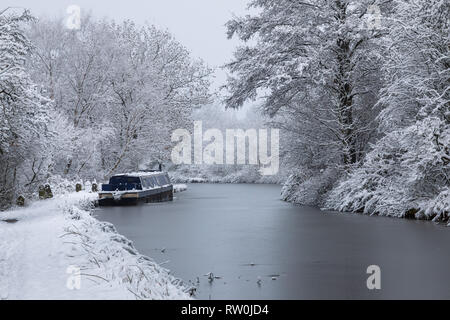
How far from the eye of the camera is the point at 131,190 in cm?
2950

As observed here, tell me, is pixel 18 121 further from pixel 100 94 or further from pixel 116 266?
pixel 100 94

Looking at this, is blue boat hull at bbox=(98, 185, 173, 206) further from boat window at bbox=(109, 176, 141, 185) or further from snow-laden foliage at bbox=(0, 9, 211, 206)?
snow-laden foliage at bbox=(0, 9, 211, 206)

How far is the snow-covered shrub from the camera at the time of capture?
1681 centimetres

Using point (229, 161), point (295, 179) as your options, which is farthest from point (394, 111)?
point (229, 161)

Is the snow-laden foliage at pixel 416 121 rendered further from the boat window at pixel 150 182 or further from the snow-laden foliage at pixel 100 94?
the snow-laden foliage at pixel 100 94

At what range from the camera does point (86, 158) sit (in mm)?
33469

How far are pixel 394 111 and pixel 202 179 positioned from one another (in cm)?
5041

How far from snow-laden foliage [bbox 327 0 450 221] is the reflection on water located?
109 cm

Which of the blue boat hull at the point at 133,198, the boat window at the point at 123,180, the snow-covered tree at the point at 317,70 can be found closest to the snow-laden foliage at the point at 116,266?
the snow-covered tree at the point at 317,70

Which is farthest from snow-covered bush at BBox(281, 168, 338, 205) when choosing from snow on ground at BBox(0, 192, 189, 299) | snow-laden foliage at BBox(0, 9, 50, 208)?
snow on ground at BBox(0, 192, 189, 299)

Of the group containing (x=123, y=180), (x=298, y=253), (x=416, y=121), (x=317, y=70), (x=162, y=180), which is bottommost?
(x=298, y=253)

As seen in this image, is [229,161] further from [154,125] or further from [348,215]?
[348,215]

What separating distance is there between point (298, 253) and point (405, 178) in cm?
814

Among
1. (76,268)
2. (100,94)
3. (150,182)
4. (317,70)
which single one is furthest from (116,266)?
(100,94)
